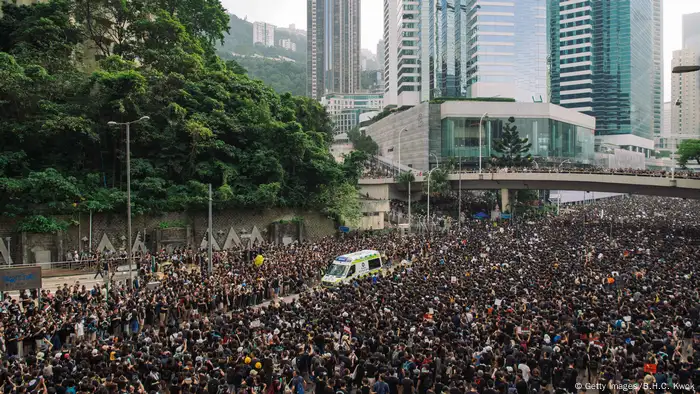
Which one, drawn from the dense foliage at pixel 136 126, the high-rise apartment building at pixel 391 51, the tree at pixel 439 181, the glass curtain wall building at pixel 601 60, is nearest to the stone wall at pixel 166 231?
the dense foliage at pixel 136 126

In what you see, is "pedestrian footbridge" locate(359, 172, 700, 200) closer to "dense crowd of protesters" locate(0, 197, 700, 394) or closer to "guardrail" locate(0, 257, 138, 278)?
"dense crowd of protesters" locate(0, 197, 700, 394)

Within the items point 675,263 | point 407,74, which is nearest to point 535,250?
point 675,263

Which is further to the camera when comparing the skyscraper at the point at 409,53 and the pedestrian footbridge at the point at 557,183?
the skyscraper at the point at 409,53

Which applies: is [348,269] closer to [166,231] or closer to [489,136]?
[166,231]

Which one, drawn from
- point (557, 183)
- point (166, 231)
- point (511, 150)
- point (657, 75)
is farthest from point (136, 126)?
point (657, 75)

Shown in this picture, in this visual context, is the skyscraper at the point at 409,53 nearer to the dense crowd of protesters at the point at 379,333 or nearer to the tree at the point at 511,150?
the tree at the point at 511,150
